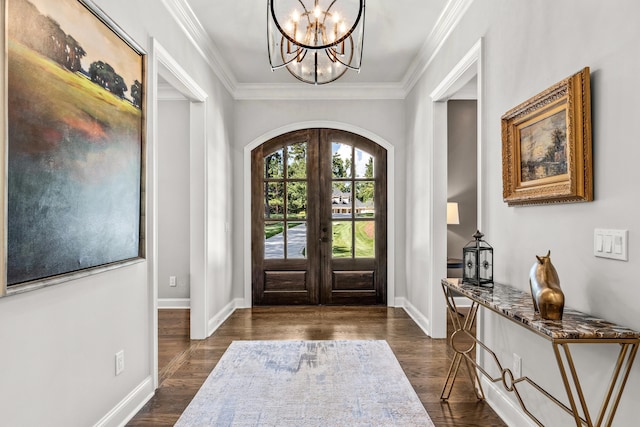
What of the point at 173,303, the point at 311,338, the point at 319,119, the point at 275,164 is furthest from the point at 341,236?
the point at 173,303

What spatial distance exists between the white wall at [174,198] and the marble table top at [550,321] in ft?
13.1

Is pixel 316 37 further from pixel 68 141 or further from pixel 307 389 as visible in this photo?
pixel 307 389

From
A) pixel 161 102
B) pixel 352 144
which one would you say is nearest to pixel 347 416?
pixel 352 144

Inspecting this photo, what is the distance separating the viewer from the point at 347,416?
96.3 inches

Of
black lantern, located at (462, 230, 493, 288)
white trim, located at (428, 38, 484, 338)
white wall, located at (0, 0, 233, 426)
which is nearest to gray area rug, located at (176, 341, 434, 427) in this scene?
white wall, located at (0, 0, 233, 426)

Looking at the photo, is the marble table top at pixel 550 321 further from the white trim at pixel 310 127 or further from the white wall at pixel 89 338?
the white trim at pixel 310 127

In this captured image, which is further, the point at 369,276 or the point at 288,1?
the point at 369,276

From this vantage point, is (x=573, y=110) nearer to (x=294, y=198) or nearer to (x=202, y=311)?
(x=202, y=311)

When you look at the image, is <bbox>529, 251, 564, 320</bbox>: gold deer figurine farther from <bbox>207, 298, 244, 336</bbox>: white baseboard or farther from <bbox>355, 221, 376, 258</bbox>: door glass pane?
<bbox>355, 221, 376, 258</bbox>: door glass pane

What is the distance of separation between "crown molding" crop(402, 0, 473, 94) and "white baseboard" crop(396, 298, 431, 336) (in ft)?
8.27

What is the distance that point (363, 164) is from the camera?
5.42 meters

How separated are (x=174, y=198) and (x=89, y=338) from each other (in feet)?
11.3

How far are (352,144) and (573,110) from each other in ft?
12.2

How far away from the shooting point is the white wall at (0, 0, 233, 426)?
5.27ft
